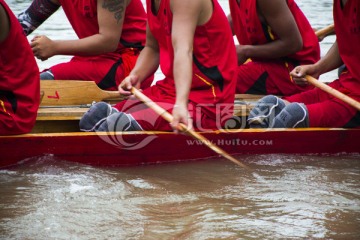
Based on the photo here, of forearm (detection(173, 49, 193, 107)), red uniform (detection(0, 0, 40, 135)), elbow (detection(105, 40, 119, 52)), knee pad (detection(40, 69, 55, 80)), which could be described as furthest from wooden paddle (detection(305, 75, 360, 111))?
knee pad (detection(40, 69, 55, 80))

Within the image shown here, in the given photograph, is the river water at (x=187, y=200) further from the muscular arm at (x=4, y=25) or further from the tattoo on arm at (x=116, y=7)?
the tattoo on arm at (x=116, y=7)

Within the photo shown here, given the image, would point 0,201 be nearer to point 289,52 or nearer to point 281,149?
point 281,149

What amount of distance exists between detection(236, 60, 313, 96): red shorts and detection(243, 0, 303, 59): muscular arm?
14cm

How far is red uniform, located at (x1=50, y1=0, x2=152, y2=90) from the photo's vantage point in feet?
22.5

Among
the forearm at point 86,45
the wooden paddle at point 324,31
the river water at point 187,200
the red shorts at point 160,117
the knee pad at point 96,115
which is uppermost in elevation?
the wooden paddle at point 324,31

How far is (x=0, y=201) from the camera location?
522 centimetres

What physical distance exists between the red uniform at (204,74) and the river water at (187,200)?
0.37 meters

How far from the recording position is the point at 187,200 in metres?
5.26

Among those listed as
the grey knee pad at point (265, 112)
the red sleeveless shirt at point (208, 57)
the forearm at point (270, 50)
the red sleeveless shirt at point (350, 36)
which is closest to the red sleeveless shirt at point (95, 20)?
the forearm at point (270, 50)

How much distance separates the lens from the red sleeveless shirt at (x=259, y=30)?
260 inches

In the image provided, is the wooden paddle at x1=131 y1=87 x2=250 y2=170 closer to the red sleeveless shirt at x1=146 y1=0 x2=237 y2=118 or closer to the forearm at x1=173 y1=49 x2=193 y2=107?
the forearm at x1=173 y1=49 x2=193 y2=107

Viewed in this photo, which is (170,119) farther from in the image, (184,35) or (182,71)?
(184,35)

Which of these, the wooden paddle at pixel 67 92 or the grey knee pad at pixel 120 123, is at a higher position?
the grey knee pad at pixel 120 123
